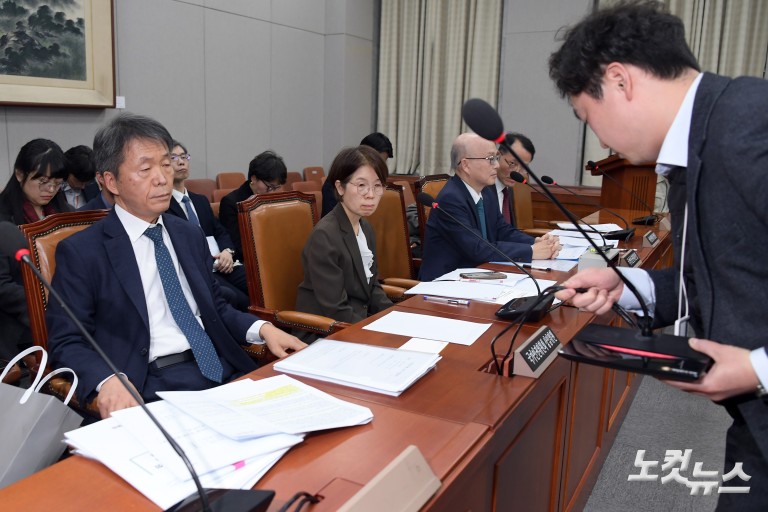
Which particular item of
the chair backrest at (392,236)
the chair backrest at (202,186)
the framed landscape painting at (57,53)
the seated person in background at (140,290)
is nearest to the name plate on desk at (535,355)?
the seated person in background at (140,290)

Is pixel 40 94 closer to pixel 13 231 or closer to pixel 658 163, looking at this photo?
pixel 13 231

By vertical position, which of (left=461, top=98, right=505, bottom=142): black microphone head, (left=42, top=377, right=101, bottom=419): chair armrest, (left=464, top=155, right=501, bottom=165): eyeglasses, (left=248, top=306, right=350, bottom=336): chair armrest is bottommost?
(left=42, top=377, right=101, bottom=419): chair armrest

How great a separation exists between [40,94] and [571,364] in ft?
14.5

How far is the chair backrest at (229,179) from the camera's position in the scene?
5.90m

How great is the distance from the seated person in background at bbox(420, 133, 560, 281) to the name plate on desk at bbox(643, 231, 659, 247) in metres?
0.66

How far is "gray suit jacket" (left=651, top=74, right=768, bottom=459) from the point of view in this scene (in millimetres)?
862

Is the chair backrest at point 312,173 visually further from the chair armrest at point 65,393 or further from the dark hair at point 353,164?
the chair armrest at point 65,393

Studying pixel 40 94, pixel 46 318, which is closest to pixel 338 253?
pixel 46 318

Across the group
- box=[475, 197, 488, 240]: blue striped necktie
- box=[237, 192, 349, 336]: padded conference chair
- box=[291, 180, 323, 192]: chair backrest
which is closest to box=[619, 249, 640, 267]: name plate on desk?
box=[475, 197, 488, 240]: blue striped necktie

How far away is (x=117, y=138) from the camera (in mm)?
1770

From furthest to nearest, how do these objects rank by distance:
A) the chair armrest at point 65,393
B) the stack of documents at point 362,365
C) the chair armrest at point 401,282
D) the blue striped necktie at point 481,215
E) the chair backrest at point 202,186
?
the chair backrest at point 202,186, the blue striped necktie at point 481,215, the chair armrest at point 401,282, the chair armrest at point 65,393, the stack of documents at point 362,365

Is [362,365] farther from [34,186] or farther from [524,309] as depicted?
[34,186]

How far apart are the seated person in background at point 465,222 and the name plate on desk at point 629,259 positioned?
0.33 meters

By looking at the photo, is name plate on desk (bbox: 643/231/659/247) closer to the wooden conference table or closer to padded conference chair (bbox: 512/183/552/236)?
padded conference chair (bbox: 512/183/552/236)
